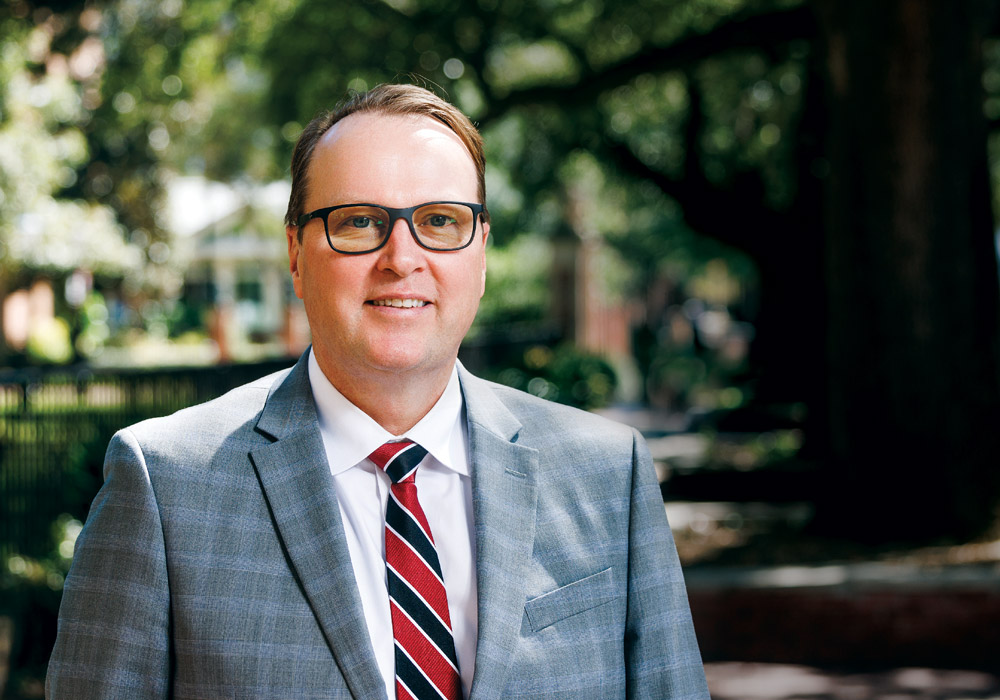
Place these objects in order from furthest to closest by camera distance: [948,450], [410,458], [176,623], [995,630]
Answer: [948,450], [995,630], [410,458], [176,623]

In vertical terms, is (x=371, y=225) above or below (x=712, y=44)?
below

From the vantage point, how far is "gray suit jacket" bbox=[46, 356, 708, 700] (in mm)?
1821

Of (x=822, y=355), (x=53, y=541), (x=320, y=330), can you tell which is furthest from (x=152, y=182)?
(x=320, y=330)

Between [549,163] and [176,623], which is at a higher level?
[549,163]

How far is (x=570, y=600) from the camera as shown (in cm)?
203

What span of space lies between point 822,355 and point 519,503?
40.4 feet

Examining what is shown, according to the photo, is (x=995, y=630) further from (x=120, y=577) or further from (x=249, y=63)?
(x=249, y=63)

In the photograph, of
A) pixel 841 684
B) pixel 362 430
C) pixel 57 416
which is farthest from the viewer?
pixel 57 416

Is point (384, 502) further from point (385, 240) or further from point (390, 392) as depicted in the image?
point (385, 240)

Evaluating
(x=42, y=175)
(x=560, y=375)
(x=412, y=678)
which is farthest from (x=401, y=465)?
(x=42, y=175)

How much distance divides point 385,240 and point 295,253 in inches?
11.2

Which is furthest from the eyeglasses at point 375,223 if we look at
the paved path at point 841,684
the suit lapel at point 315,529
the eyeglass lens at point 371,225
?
the paved path at point 841,684

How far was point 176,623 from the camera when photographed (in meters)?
1.84

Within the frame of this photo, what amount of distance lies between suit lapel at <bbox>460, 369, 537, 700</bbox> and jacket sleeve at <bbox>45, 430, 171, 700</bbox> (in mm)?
556
